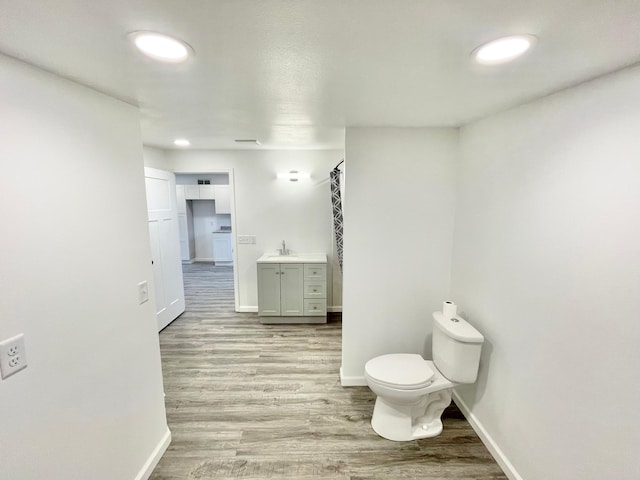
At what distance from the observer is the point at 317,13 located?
0.81 m

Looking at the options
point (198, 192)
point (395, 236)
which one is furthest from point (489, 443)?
point (198, 192)

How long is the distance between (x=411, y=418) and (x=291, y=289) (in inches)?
84.0

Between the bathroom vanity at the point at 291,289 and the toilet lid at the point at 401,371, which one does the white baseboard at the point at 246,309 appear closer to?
the bathroom vanity at the point at 291,289

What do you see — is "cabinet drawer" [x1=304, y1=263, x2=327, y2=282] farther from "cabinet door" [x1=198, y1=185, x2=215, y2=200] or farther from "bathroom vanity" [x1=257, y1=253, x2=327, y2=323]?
"cabinet door" [x1=198, y1=185, x2=215, y2=200]

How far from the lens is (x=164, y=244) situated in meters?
3.71

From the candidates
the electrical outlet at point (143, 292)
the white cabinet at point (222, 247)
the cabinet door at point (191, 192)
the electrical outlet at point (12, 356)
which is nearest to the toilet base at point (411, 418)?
the electrical outlet at point (143, 292)

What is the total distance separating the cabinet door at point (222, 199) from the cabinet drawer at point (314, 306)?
4.20 metres

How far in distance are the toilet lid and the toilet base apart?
208 mm

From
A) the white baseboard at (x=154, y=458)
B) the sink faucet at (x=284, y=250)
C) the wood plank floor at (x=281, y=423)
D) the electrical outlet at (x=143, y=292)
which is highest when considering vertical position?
the electrical outlet at (x=143, y=292)

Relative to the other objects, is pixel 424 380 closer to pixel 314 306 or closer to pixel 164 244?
pixel 314 306

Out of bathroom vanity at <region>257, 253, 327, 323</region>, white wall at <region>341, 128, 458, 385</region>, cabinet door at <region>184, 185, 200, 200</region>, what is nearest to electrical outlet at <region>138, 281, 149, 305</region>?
white wall at <region>341, 128, 458, 385</region>

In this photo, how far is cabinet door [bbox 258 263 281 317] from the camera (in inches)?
148

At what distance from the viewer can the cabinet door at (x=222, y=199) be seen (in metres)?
7.04

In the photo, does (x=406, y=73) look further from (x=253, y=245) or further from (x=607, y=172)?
(x=253, y=245)
